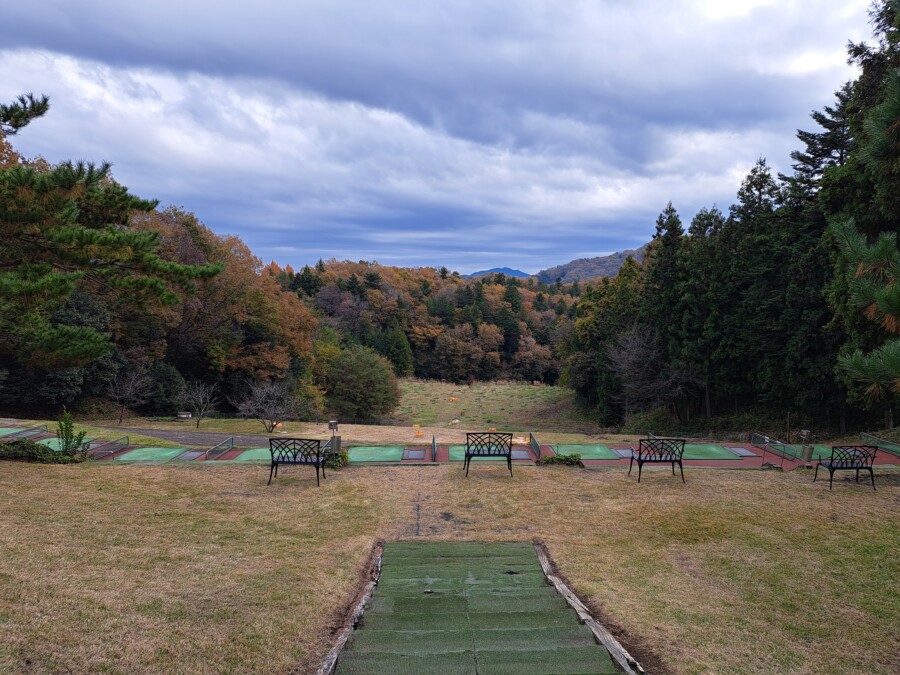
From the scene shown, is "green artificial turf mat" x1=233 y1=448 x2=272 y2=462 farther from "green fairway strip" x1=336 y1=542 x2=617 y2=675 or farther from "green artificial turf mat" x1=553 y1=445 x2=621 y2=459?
"green artificial turf mat" x1=553 y1=445 x2=621 y2=459

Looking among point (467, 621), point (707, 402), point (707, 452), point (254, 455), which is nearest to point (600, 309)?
point (707, 402)

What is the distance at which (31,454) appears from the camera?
9945mm

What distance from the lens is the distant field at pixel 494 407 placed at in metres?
34.8

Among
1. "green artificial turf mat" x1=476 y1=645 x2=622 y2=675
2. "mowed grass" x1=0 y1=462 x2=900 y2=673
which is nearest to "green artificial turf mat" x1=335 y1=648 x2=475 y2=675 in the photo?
"green artificial turf mat" x1=476 y1=645 x2=622 y2=675

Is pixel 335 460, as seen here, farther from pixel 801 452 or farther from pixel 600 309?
pixel 600 309

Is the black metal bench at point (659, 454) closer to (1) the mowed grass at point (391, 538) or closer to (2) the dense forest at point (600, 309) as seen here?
(1) the mowed grass at point (391, 538)

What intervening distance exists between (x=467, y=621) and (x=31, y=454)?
33.3 ft

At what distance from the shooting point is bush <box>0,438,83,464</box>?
990 centimetres

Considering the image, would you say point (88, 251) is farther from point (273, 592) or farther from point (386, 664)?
point (386, 664)

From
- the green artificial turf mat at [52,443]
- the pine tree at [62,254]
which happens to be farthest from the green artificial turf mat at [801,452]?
the green artificial turf mat at [52,443]

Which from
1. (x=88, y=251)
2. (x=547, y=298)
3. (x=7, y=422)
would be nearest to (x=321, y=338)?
(x=7, y=422)

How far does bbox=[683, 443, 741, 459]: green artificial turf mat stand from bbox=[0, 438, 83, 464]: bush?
13.3 metres

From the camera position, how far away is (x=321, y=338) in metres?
40.6

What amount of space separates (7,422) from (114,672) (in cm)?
1632
